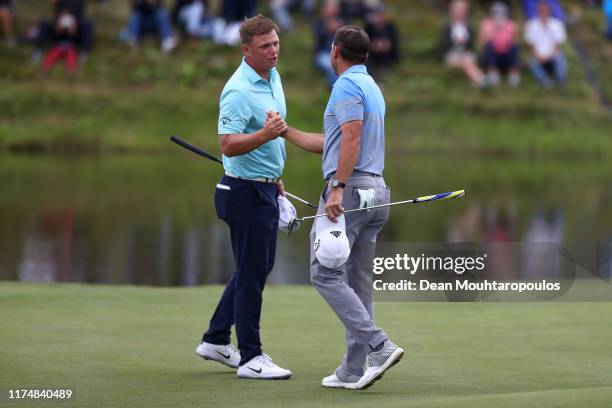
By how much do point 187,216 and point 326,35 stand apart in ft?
35.4

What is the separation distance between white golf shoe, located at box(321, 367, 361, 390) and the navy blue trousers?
0.57m

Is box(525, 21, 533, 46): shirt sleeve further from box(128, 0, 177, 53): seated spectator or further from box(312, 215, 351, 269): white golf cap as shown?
box(312, 215, 351, 269): white golf cap

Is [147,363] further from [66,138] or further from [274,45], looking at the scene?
[66,138]

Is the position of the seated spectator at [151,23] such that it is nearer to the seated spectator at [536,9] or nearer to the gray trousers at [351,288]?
the seated spectator at [536,9]

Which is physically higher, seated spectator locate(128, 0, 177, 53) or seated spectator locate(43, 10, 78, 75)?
seated spectator locate(128, 0, 177, 53)

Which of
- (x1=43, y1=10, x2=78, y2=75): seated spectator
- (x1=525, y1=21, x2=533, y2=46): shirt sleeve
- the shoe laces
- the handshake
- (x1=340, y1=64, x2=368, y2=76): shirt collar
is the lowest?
the shoe laces

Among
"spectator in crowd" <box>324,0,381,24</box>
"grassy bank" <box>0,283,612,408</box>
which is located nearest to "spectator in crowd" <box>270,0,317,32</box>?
"spectator in crowd" <box>324,0,381,24</box>

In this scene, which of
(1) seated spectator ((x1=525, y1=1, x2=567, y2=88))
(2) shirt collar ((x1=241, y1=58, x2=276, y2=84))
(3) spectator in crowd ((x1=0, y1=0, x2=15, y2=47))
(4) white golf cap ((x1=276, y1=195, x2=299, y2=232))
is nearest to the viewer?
(2) shirt collar ((x1=241, y1=58, x2=276, y2=84))

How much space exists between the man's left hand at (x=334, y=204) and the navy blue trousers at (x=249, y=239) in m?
0.61

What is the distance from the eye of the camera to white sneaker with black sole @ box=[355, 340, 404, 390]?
7.41m

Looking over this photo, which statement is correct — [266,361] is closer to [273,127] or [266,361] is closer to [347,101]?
[273,127]

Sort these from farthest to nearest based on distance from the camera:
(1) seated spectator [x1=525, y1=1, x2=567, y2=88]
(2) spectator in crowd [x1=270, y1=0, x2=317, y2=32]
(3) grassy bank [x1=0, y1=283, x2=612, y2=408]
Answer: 1. (2) spectator in crowd [x1=270, y1=0, x2=317, y2=32]
2. (1) seated spectator [x1=525, y1=1, x2=567, y2=88]
3. (3) grassy bank [x1=0, y1=283, x2=612, y2=408]

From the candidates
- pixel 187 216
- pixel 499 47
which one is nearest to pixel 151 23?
pixel 499 47

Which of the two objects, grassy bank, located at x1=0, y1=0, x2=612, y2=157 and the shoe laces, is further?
grassy bank, located at x1=0, y1=0, x2=612, y2=157
